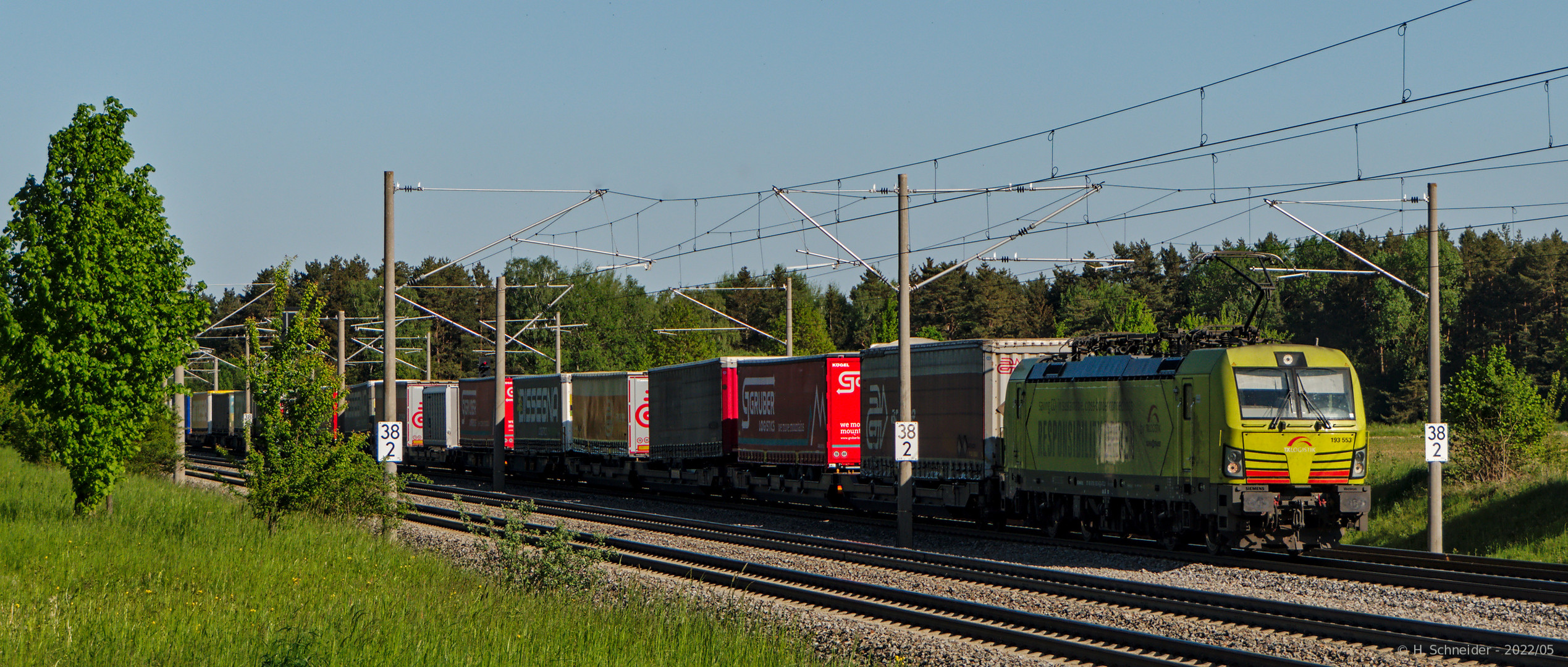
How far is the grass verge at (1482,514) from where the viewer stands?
2519 centimetres

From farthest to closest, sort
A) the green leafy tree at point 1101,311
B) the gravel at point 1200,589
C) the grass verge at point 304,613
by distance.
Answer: the green leafy tree at point 1101,311 < the gravel at point 1200,589 < the grass verge at point 304,613

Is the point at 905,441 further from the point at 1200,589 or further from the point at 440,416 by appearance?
the point at 440,416

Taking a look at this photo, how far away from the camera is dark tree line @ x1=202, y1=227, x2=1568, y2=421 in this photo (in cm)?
9294

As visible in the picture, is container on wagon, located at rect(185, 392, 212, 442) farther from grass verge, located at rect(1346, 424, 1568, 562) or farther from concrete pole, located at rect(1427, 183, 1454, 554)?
concrete pole, located at rect(1427, 183, 1454, 554)

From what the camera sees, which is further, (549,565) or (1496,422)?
(1496,422)

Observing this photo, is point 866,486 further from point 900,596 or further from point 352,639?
point 352,639

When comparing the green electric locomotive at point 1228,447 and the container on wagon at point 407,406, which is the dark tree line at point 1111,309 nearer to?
the container on wagon at point 407,406

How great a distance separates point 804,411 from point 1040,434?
8241 mm

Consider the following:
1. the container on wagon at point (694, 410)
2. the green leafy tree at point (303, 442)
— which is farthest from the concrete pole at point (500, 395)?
the green leafy tree at point (303, 442)

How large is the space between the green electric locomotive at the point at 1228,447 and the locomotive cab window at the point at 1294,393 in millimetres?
13

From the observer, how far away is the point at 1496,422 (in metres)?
30.8

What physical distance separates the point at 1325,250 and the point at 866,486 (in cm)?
8446

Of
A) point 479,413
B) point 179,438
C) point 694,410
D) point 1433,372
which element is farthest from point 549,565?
point 479,413

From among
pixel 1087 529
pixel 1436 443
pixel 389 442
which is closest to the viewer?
pixel 1436 443
